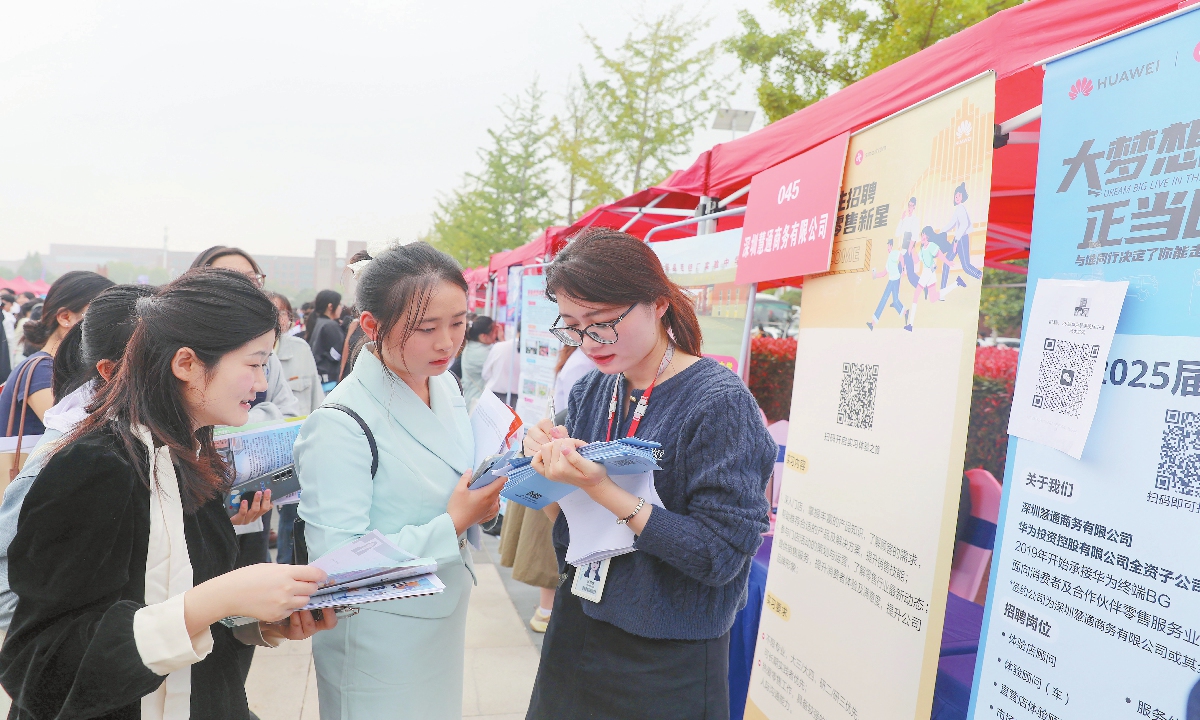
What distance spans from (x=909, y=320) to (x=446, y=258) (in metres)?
1.18

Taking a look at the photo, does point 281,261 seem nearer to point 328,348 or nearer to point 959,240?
point 328,348

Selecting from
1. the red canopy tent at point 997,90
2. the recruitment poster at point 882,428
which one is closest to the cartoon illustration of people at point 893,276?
the recruitment poster at point 882,428

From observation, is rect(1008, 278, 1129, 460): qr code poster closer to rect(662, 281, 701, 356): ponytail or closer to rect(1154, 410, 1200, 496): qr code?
rect(1154, 410, 1200, 496): qr code

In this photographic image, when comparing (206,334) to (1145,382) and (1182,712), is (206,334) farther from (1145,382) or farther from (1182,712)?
(1182,712)

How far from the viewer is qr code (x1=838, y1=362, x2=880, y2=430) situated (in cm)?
197

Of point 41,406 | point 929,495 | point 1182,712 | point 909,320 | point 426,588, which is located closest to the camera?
point 1182,712

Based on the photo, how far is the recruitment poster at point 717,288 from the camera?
3076 mm

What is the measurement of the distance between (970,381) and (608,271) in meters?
0.87

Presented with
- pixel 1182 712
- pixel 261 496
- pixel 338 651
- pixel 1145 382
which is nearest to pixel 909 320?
pixel 1145 382

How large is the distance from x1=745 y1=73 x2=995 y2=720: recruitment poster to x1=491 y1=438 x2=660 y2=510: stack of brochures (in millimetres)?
774

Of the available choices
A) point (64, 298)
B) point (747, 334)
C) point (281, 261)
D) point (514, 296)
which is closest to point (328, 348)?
point (514, 296)

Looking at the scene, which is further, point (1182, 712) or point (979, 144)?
point (979, 144)

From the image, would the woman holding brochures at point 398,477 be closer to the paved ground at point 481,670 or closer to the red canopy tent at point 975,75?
the red canopy tent at point 975,75

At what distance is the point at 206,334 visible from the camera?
1351 millimetres
